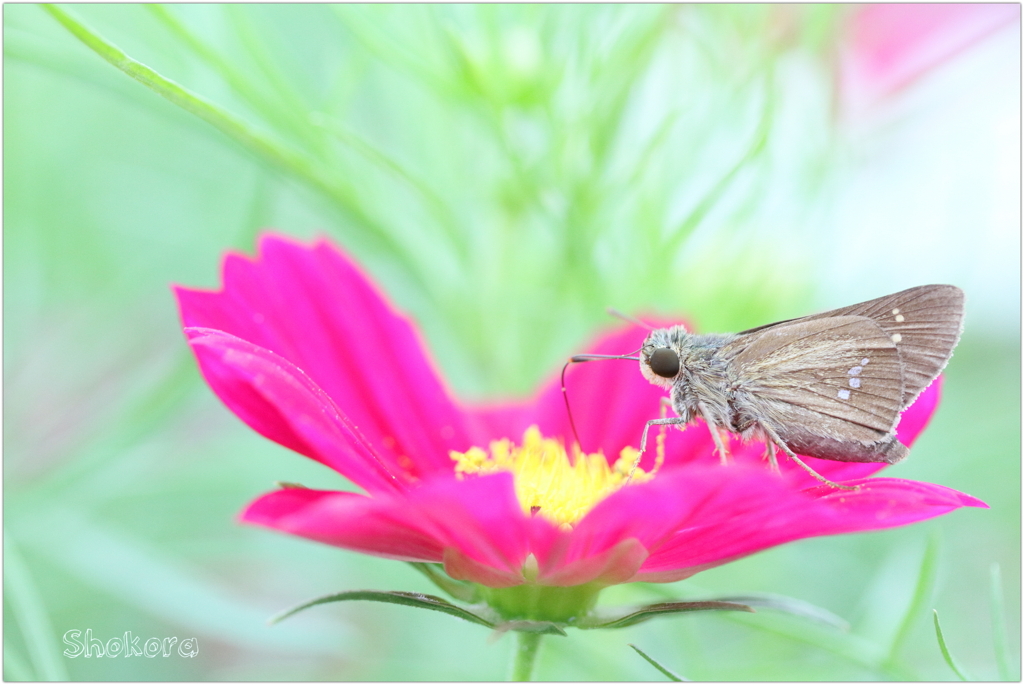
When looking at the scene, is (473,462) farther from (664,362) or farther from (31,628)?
(31,628)

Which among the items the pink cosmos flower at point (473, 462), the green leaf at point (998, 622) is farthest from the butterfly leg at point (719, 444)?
the green leaf at point (998, 622)

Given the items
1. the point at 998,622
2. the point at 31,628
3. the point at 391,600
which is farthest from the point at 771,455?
the point at 31,628

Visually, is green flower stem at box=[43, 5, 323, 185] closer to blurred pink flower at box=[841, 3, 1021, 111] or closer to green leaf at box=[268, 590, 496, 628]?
green leaf at box=[268, 590, 496, 628]

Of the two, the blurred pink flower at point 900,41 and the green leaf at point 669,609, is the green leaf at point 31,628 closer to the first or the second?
the green leaf at point 669,609

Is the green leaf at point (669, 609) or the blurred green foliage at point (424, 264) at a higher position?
the blurred green foliage at point (424, 264)

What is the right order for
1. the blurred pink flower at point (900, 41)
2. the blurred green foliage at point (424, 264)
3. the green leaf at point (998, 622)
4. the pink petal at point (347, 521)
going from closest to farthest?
the pink petal at point (347, 521) < the green leaf at point (998, 622) < the blurred green foliage at point (424, 264) < the blurred pink flower at point (900, 41)

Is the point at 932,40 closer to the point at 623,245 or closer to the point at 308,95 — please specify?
the point at 623,245
